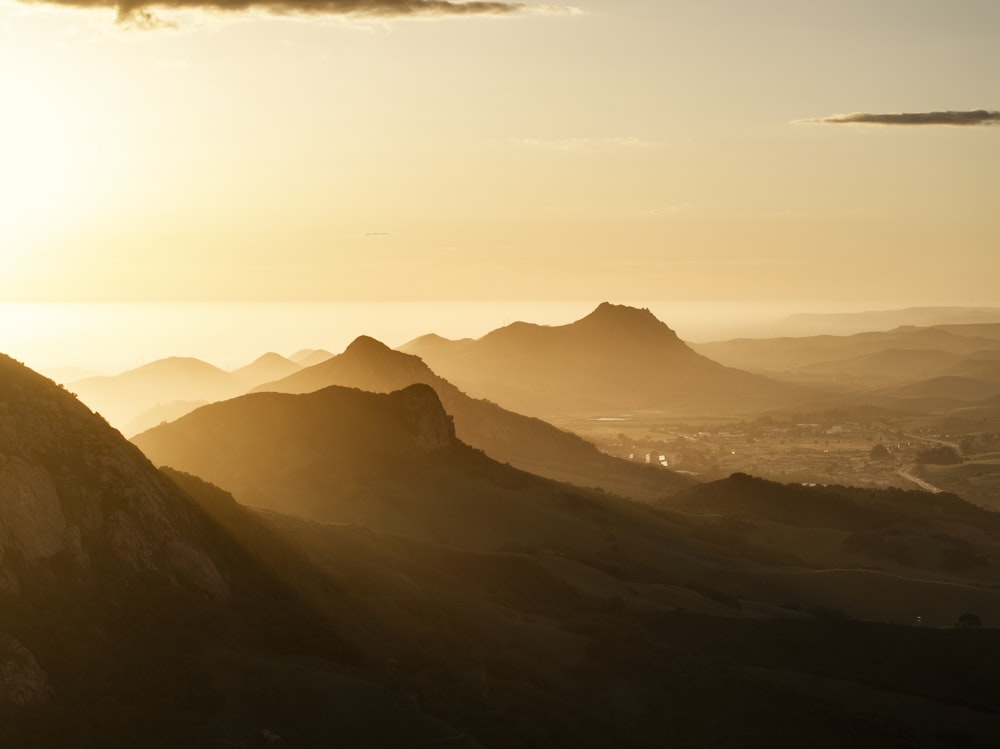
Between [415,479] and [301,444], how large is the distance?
15015 millimetres

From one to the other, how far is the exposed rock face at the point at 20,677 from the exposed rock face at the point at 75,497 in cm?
503

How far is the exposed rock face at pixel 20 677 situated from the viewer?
59219mm

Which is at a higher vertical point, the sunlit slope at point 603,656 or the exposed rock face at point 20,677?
the exposed rock face at point 20,677

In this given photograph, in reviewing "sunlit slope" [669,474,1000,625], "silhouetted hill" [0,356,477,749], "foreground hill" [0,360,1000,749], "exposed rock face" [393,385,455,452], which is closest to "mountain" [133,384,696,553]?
"exposed rock face" [393,385,455,452]

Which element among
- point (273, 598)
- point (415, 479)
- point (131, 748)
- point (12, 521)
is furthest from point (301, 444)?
point (131, 748)

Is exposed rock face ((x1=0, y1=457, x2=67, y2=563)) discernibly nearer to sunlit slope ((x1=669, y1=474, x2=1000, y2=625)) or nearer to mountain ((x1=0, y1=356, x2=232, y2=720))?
mountain ((x1=0, y1=356, x2=232, y2=720))

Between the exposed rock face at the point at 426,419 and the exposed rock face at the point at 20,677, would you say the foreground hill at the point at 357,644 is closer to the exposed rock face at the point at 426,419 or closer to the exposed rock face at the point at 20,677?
the exposed rock face at the point at 20,677

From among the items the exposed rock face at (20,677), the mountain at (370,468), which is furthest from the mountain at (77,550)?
the mountain at (370,468)

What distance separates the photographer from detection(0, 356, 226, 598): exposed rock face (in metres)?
68.1

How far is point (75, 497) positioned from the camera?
7212cm

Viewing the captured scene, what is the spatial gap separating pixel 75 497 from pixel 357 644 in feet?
62.1

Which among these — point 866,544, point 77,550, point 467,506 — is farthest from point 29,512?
point 866,544

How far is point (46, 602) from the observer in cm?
6619

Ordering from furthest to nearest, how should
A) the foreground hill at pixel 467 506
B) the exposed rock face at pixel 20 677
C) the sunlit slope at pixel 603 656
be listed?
the foreground hill at pixel 467 506 < the sunlit slope at pixel 603 656 < the exposed rock face at pixel 20 677
